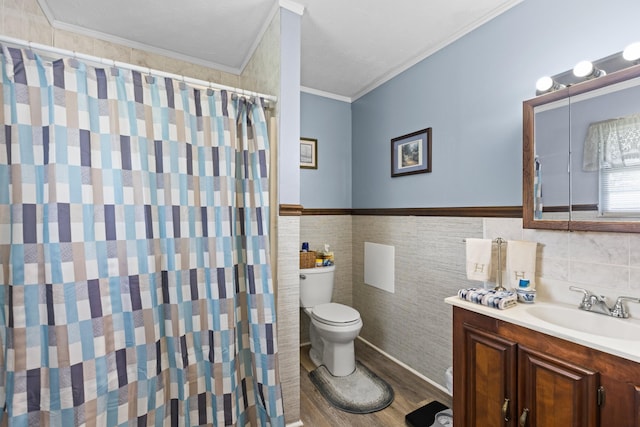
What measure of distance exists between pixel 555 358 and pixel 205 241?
1.60m

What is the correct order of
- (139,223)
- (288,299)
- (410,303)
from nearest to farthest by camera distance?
(139,223) < (288,299) < (410,303)

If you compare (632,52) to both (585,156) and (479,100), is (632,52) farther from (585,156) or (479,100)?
(479,100)

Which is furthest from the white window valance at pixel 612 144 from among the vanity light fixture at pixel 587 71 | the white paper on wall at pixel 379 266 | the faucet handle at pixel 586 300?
the white paper on wall at pixel 379 266

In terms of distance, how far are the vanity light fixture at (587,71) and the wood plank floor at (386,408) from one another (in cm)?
198

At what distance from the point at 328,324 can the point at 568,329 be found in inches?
56.2

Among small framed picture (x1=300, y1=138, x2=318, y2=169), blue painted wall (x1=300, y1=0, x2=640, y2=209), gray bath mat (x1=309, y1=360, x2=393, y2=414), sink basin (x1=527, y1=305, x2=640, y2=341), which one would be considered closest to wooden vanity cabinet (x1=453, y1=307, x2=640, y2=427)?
sink basin (x1=527, y1=305, x2=640, y2=341)

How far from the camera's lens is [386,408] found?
187 cm

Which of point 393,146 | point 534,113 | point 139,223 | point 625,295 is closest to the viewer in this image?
point 625,295

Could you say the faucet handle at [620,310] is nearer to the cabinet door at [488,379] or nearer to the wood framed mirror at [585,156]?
the wood framed mirror at [585,156]

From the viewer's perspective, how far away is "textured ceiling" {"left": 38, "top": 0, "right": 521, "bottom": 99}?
5.51 ft

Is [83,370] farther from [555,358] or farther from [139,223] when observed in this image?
[555,358]

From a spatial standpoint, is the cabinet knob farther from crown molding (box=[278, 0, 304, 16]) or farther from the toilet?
crown molding (box=[278, 0, 304, 16])

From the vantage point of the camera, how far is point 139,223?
4.37 feet

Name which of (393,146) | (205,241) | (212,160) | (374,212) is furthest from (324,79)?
(205,241)
